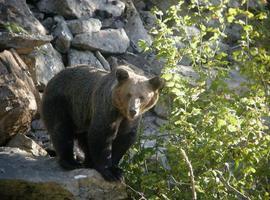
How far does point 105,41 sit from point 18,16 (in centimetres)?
219

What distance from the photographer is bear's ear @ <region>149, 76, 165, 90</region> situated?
676cm

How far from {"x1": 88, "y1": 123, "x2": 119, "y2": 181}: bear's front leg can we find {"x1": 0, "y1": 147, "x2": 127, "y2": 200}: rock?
84 mm

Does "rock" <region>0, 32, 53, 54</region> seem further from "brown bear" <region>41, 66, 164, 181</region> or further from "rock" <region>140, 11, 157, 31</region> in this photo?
"rock" <region>140, 11, 157, 31</region>

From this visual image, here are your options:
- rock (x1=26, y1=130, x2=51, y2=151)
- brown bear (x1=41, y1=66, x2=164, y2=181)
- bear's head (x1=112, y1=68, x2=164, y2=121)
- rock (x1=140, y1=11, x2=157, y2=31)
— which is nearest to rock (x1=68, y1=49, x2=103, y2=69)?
rock (x1=26, y1=130, x2=51, y2=151)

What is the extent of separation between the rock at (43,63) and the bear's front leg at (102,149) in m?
2.96

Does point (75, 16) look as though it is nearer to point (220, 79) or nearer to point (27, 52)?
point (27, 52)

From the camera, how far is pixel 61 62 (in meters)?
10.5

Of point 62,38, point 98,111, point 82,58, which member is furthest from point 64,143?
point 62,38

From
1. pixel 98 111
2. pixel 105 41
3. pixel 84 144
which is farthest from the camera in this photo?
pixel 105 41

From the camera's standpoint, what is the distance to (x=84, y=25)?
11.3 m

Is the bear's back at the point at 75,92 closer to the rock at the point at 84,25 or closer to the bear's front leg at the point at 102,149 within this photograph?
the bear's front leg at the point at 102,149

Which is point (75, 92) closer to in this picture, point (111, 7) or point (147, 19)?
point (111, 7)

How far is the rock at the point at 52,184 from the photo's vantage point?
6.57 meters

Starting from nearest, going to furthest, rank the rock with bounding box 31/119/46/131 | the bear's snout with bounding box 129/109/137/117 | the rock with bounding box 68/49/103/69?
the bear's snout with bounding box 129/109/137/117
the rock with bounding box 31/119/46/131
the rock with bounding box 68/49/103/69
